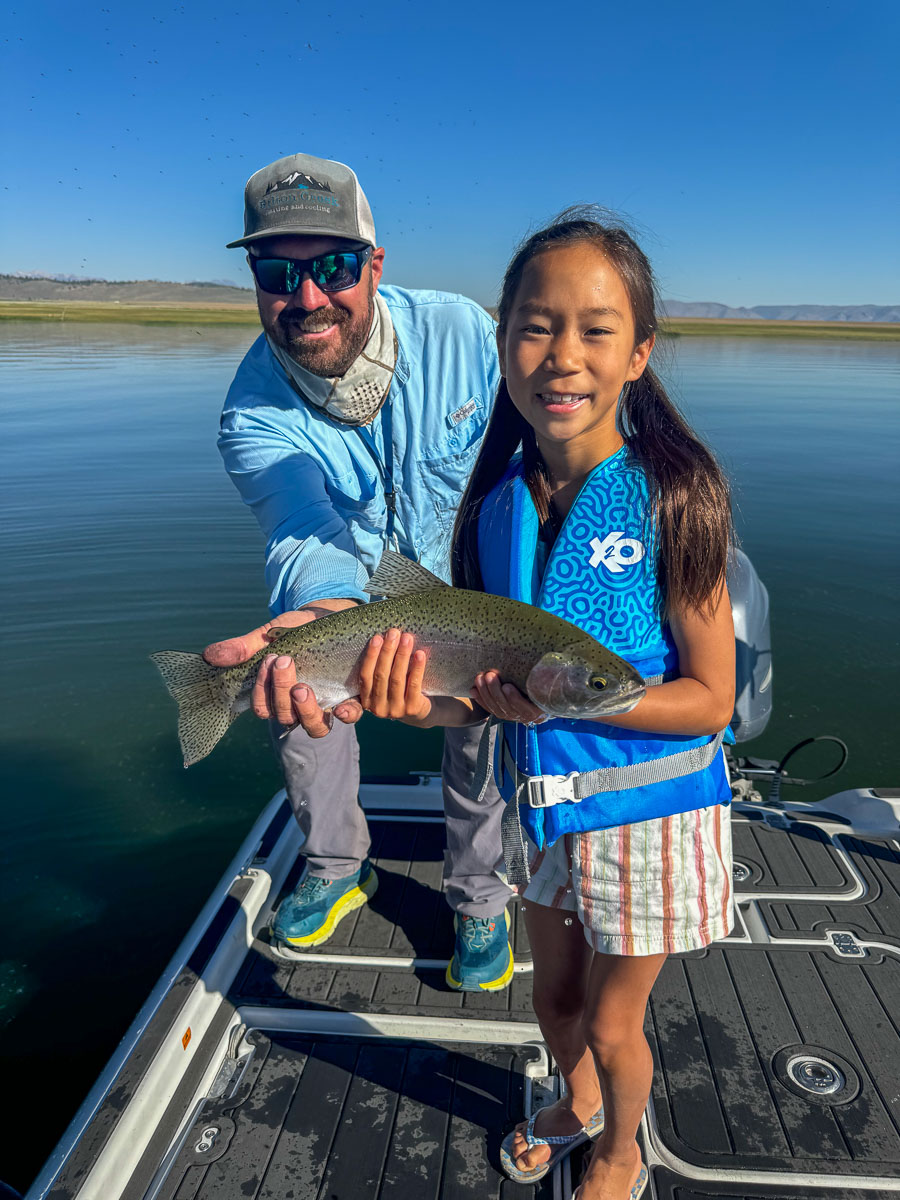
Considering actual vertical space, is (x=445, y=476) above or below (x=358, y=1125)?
above

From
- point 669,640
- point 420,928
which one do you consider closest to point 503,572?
point 669,640

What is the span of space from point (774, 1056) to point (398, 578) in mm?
2800

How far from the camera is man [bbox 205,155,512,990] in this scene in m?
3.88

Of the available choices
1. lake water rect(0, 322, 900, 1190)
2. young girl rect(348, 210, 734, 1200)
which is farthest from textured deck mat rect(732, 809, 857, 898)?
young girl rect(348, 210, 734, 1200)

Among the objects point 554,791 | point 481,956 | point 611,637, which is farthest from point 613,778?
point 481,956

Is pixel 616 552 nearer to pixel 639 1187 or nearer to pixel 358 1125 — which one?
pixel 639 1187

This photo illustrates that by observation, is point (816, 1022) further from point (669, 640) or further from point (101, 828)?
point (101, 828)

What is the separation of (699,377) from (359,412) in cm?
4331

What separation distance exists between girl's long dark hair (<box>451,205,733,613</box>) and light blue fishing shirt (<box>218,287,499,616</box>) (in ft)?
4.94

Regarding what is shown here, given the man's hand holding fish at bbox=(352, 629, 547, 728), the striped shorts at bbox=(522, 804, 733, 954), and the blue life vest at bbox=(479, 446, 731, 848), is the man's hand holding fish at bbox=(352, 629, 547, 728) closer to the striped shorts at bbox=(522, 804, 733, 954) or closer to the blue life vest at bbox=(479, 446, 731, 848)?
the blue life vest at bbox=(479, 446, 731, 848)

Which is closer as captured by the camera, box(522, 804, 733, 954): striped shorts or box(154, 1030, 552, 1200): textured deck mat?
box(522, 804, 733, 954): striped shorts

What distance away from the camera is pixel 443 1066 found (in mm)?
3453

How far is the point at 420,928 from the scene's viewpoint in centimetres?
434

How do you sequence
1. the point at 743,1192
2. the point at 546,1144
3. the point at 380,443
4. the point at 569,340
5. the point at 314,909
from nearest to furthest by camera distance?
the point at 569,340
the point at 743,1192
the point at 546,1144
the point at 314,909
the point at 380,443
